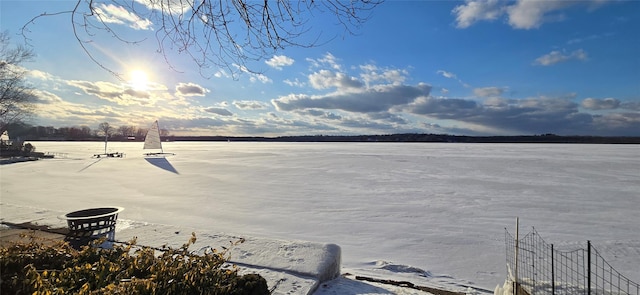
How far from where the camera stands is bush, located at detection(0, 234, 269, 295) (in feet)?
6.98

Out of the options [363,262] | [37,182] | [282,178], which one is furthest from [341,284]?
[37,182]

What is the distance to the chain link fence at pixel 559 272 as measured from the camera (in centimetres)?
250

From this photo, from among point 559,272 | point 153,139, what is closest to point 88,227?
point 559,272

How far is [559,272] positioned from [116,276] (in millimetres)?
4984

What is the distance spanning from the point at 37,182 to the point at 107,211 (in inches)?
435

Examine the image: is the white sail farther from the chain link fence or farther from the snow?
the chain link fence

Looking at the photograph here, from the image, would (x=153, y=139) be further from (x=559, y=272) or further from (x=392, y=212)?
(x=559, y=272)

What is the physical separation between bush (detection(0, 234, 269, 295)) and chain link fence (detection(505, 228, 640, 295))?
2095 mm

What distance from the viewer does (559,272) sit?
4.16 meters

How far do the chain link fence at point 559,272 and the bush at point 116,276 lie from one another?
2.09 metres

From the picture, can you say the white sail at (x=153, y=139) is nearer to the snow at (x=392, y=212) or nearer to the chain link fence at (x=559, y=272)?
the snow at (x=392, y=212)

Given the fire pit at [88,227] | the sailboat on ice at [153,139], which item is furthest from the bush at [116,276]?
the sailboat on ice at [153,139]

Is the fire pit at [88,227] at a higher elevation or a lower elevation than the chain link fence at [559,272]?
higher

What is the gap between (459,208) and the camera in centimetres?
757
